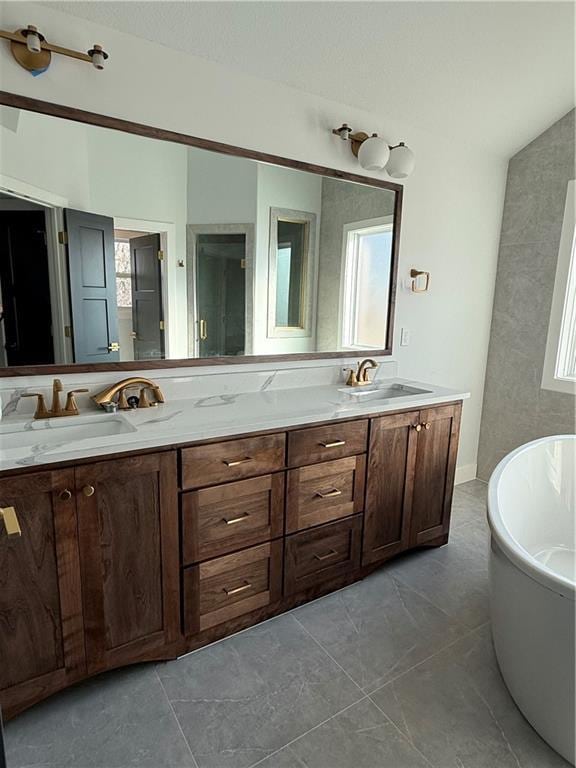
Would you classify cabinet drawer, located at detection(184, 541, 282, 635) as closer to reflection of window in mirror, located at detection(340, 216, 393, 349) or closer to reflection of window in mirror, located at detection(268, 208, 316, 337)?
reflection of window in mirror, located at detection(268, 208, 316, 337)

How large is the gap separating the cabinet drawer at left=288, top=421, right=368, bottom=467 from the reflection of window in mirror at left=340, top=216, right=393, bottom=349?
743mm

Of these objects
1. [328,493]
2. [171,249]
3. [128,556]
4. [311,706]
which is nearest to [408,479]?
[328,493]

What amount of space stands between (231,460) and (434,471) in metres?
1.27

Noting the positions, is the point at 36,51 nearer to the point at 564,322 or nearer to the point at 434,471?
the point at 434,471

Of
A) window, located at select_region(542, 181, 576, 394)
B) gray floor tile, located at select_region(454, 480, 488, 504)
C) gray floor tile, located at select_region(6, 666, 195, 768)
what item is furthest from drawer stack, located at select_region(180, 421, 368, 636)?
window, located at select_region(542, 181, 576, 394)

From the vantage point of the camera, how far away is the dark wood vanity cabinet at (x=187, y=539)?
55.1 inches

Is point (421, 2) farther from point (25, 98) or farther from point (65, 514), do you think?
point (65, 514)

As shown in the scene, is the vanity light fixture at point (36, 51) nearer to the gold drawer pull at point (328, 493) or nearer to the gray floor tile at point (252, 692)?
the gold drawer pull at point (328, 493)

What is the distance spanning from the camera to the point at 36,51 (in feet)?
4.91

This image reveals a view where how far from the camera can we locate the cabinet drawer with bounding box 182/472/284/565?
166 cm

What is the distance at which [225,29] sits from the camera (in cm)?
180

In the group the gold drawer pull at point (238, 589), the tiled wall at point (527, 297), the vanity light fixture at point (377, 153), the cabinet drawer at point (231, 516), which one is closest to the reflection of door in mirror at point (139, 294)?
the cabinet drawer at point (231, 516)

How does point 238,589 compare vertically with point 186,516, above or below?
below

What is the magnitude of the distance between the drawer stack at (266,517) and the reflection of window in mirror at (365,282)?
2.63 ft
